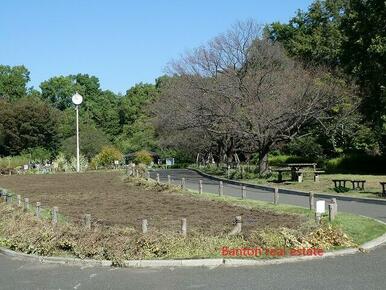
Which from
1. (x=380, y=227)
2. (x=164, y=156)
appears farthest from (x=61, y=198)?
(x=164, y=156)

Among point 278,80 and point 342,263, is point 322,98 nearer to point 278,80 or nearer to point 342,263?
point 278,80

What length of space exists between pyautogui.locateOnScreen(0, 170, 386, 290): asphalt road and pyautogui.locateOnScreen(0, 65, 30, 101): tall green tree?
351 ft

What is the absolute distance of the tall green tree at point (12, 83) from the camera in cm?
11094

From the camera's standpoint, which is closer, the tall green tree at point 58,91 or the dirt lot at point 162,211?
the dirt lot at point 162,211

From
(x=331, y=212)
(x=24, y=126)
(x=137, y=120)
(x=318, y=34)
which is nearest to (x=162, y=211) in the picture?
(x=331, y=212)

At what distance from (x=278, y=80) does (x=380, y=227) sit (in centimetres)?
2587

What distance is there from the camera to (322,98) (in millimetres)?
38844

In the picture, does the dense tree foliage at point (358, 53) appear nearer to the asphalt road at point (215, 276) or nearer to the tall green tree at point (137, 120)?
the asphalt road at point (215, 276)

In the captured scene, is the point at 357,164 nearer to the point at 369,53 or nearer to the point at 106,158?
the point at 369,53

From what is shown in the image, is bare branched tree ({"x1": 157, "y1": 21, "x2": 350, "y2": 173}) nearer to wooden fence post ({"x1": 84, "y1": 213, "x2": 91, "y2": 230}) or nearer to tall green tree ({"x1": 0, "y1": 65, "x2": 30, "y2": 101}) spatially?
wooden fence post ({"x1": 84, "y1": 213, "x2": 91, "y2": 230})

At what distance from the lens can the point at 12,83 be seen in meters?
112

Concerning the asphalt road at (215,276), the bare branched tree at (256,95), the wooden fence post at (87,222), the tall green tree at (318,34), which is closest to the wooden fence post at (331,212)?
the asphalt road at (215,276)

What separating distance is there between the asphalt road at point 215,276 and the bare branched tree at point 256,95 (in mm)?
27021

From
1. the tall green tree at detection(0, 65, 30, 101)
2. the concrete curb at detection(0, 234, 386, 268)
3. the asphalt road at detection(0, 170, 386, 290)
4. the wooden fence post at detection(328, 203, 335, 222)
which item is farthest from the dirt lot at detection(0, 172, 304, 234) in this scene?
the tall green tree at detection(0, 65, 30, 101)
